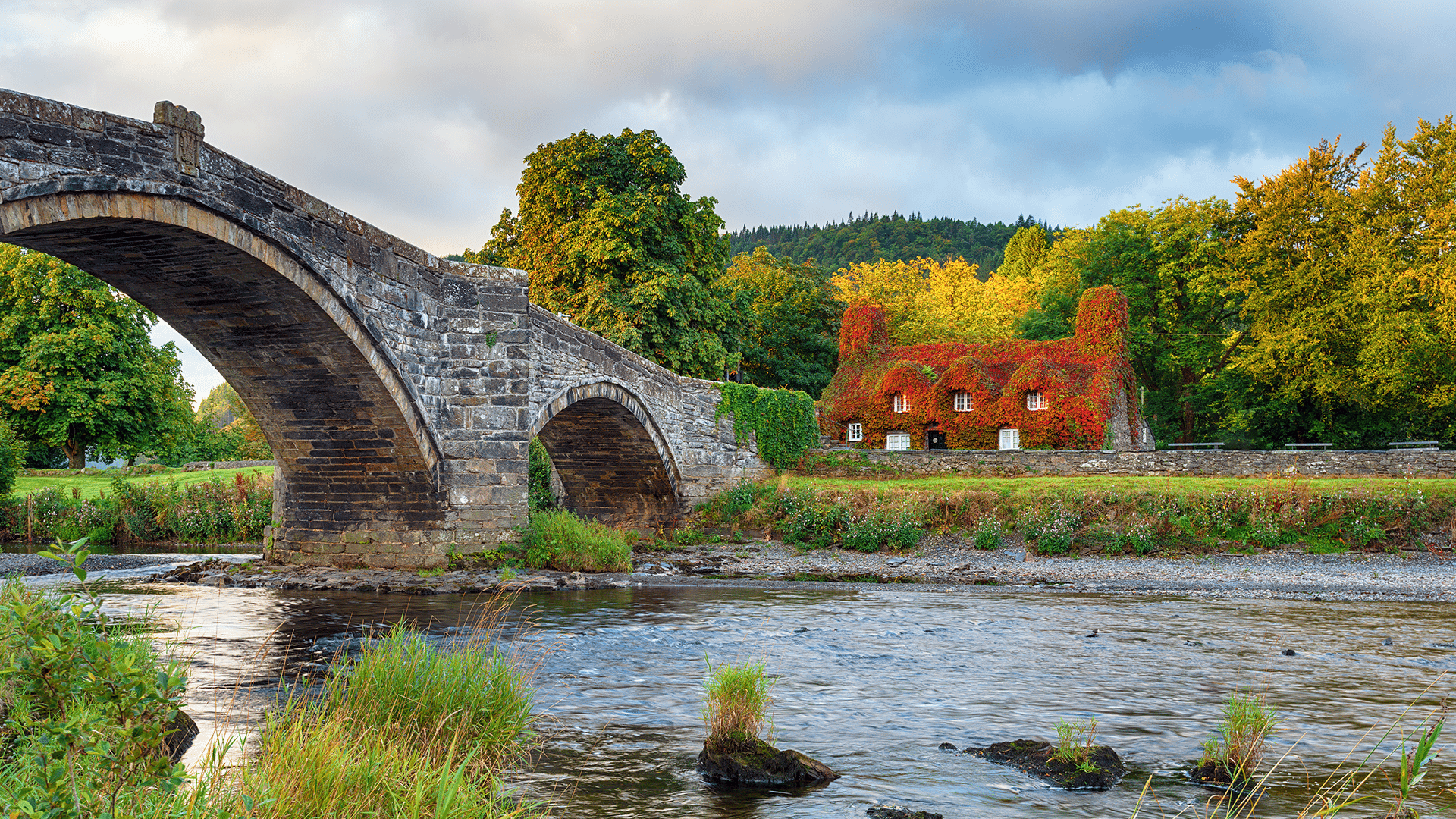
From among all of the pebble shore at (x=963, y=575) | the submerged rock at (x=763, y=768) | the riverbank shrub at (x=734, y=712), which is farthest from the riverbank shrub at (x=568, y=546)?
the submerged rock at (x=763, y=768)

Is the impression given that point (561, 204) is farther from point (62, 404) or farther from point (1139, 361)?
point (1139, 361)

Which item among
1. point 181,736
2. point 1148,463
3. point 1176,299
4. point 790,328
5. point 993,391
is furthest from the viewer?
point 790,328

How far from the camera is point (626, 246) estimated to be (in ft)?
93.0

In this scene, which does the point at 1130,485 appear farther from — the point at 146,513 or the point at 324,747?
the point at 146,513

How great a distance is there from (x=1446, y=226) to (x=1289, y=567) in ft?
60.3

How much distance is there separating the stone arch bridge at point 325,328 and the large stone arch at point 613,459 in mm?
314

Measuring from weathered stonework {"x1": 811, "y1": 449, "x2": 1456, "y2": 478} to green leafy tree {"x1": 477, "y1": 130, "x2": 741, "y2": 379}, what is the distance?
5585mm

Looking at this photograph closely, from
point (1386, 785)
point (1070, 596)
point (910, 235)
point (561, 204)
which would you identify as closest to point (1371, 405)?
point (1070, 596)

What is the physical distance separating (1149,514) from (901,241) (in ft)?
233

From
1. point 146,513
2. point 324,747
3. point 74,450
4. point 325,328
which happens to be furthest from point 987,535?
point 74,450

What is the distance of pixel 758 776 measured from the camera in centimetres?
600

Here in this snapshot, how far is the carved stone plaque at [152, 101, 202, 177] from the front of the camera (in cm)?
1086

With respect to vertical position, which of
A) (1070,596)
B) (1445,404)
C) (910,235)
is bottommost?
(1070,596)

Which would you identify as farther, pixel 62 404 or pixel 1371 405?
pixel 1371 405
